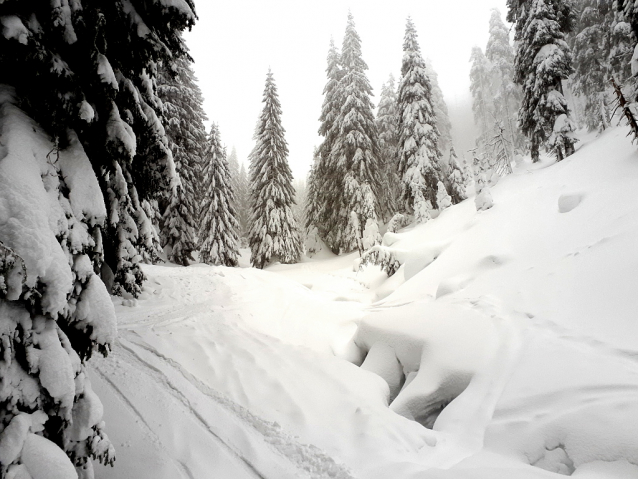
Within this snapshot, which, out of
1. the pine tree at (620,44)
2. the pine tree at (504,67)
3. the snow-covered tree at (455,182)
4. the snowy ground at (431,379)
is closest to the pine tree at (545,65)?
the pine tree at (620,44)

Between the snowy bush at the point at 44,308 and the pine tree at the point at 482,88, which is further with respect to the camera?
the pine tree at the point at 482,88

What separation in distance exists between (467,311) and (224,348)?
13.9 ft

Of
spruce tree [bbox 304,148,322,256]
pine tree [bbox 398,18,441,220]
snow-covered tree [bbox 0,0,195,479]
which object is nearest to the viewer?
snow-covered tree [bbox 0,0,195,479]

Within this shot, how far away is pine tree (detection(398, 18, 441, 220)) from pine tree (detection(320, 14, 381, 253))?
2.21 metres

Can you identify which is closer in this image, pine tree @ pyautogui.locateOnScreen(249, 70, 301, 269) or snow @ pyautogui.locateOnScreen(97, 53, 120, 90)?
snow @ pyautogui.locateOnScreen(97, 53, 120, 90)

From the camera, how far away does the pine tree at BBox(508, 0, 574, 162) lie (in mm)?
14477

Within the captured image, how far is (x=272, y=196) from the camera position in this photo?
72.7 ft

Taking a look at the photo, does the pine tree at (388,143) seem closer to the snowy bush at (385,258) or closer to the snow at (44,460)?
the snowy bush at (385,258)

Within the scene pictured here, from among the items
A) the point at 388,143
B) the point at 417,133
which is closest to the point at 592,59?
the point at 417,133

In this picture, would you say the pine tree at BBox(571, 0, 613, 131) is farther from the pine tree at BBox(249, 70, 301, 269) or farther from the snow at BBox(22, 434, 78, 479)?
the snow at BBox(22, 434, 78, 479)

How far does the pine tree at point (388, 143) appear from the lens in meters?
25.8

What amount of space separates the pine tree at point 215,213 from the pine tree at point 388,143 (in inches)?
475

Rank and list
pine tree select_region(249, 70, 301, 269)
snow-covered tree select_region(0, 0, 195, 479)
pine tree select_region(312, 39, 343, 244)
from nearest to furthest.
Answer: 1. snow-covered tree select_region(0, 0, 195, 479)
2. pine tree select_region(249, 70, 301, 269)
3. pine tree select_region(312, 39, 343, 244)

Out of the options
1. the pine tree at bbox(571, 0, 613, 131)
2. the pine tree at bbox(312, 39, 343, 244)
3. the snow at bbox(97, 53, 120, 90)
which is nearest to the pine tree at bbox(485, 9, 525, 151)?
the pine tree at bbox(571, 0, 613, 131)
